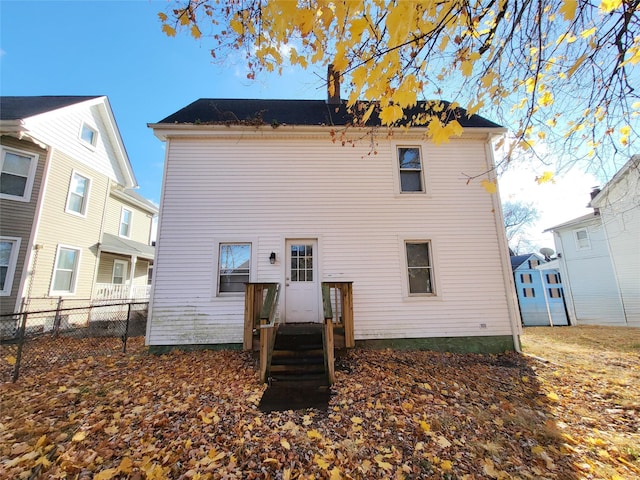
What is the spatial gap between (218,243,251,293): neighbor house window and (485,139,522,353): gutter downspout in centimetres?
664

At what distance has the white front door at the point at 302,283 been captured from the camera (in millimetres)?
6468

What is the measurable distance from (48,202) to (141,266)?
6169mm

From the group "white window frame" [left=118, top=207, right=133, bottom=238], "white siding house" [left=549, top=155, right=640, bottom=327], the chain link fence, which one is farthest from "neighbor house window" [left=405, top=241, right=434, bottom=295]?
"white window frame" [left=118, top=207, right=133, bottom=238]

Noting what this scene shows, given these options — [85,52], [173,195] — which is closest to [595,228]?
[173,195]

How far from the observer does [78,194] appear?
1027cm

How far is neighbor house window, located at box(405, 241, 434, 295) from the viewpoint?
6.82m

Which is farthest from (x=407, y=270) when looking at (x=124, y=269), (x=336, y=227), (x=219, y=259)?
(x=124, y=269)

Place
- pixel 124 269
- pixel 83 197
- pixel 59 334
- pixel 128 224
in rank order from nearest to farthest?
pixel 59 334, pixel 83 197, pixel 124 269, pixel 128 224

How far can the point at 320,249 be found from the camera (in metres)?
6.76

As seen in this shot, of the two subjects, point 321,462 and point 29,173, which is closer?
point 321,462

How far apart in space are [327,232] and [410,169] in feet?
9.92

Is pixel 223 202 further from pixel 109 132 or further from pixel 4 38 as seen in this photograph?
pixel 109 132

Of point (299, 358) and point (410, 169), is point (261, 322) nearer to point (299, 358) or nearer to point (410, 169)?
point (299, 358)

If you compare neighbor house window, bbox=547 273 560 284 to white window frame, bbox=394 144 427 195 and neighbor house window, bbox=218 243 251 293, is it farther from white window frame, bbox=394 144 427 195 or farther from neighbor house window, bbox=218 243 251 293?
neighbor house window, bbox=218 243 251 293
